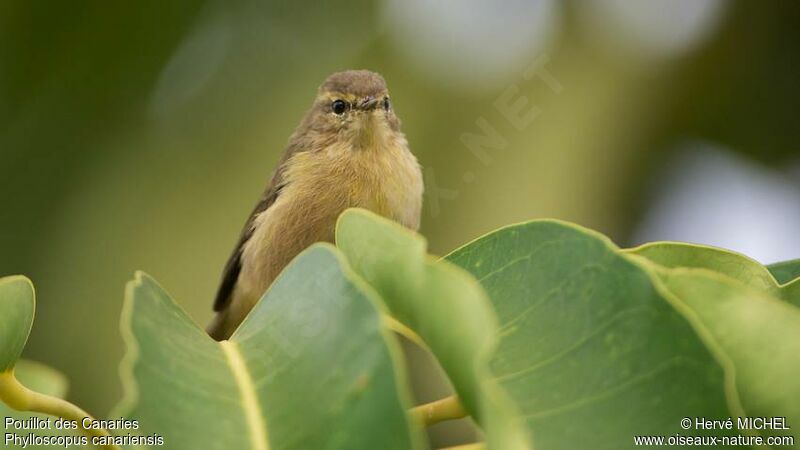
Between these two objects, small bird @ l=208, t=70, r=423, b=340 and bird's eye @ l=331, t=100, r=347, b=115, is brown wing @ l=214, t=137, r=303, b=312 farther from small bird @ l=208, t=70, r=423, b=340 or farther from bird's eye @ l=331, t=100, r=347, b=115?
bird's eye @ l=331, t=100, r=347, b=115

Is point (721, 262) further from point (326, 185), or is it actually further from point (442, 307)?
point (326, 185)

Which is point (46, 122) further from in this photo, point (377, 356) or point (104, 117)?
point (377, 356)

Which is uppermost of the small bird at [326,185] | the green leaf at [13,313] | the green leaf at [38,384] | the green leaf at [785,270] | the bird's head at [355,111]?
the bird's head at [355,111]

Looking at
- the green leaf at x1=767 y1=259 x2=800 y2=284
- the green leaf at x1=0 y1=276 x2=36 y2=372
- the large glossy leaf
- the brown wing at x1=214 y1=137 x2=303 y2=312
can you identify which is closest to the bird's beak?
the brown wing at x1=214 y1=137 x2=303 y2=312

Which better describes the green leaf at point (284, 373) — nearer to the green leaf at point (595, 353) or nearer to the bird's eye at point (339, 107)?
the green leaf at point (595, 353)

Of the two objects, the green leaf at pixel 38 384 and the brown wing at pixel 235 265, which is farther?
the brown wing at pixel 235 265

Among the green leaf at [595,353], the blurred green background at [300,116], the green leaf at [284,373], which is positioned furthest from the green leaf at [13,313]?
the blurred green background at [300,116]

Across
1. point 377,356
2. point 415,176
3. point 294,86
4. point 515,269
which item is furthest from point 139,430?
point 294,86
